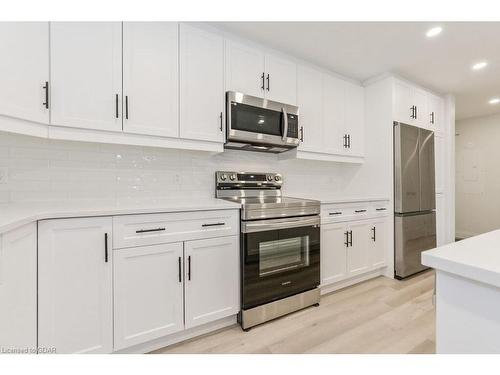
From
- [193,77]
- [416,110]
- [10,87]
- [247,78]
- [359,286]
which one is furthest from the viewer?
[416,110]

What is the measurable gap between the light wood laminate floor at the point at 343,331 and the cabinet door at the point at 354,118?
1.64 meters

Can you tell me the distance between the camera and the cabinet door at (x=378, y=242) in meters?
2.62

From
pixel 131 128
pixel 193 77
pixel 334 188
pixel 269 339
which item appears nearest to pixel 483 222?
pixel 334 188

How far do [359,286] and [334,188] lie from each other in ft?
3.93

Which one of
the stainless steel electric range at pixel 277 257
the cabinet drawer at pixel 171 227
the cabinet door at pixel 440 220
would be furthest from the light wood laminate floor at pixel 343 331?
the cabinet door at pixel 440 220

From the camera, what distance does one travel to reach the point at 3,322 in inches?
39.0

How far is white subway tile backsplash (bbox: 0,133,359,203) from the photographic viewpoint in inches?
62.6

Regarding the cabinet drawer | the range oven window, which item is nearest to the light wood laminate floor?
the range oven window

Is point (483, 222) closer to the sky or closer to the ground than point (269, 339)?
closer to the sky

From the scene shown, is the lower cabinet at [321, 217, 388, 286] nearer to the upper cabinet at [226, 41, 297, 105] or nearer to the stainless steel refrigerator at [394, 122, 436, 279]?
the stainless steel refrigerator at [394, 122, 436, 279]

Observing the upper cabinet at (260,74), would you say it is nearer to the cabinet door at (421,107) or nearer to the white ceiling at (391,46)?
the white ceiling at (391,46)

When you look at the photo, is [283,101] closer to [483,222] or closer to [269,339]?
[269,339]

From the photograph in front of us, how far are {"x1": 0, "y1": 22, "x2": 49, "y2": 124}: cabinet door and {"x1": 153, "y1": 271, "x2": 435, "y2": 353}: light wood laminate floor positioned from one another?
1.64 metres

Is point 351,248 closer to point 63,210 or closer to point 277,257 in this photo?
Answer: point 277,257
